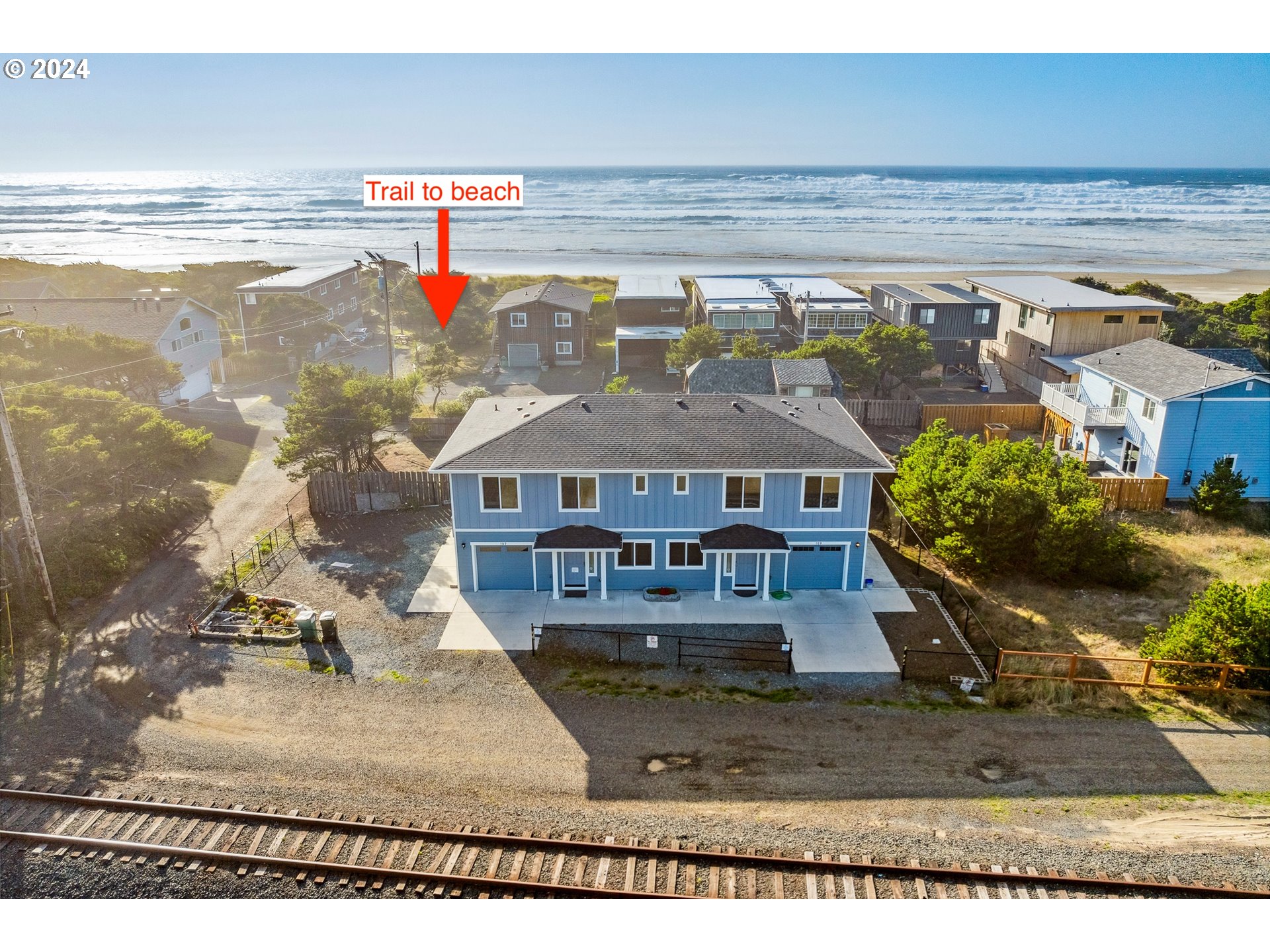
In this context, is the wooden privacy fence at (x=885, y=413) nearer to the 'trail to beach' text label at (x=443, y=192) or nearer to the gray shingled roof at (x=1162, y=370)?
the gray shingled roof at (x=1162, y=370)

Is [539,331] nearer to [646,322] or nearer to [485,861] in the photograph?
[646,322]

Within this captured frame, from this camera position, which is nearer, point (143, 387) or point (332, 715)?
point (332, 715)

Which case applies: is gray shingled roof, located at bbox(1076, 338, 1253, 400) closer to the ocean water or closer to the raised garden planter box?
the raised garden planter box

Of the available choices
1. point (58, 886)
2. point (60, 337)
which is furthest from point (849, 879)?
point (60, 337)

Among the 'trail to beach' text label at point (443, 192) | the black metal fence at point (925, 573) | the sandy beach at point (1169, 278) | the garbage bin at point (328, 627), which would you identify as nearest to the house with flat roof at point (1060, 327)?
the black metal fence at point (925, 573)

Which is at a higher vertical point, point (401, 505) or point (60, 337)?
point (60, 337)

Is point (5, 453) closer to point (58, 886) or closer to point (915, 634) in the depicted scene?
point (58, 886)

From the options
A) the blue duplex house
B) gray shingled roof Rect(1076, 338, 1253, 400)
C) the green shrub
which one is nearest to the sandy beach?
gray shingled roof Rect(1076, 338, 1253, 400)
